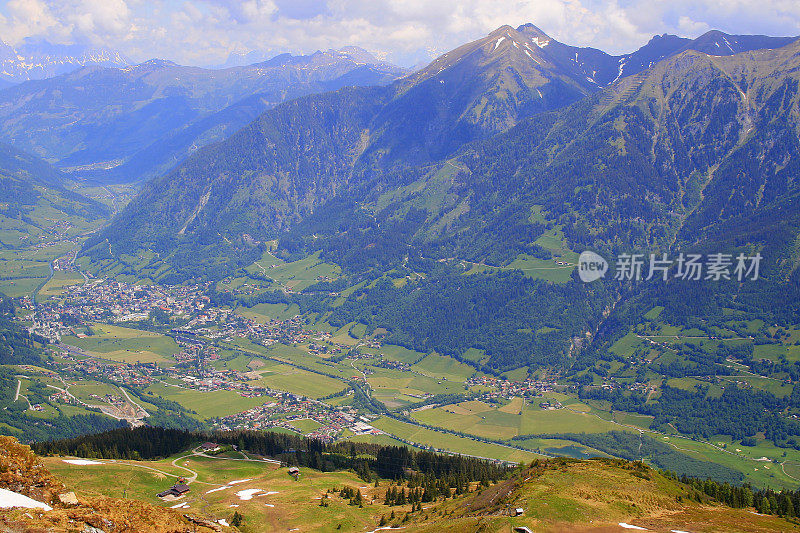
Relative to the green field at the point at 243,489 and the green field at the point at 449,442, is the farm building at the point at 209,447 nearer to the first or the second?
the green field at the point at 243,489

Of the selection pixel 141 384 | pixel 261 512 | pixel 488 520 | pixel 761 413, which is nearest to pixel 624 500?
pixel 488 520

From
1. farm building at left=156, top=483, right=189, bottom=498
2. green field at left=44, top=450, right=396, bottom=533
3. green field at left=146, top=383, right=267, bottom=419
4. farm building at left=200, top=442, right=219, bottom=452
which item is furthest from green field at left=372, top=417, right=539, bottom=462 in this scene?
farm building at left=156, top=483, right=189, bottom=498

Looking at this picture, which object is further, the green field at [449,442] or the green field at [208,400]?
the green field at [208,400]

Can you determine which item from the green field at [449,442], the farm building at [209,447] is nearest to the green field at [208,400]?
the green field at [449,442]

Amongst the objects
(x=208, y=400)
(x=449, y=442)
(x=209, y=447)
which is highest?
(x=209, y=447)

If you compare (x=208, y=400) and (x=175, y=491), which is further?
(x=208, y=400)

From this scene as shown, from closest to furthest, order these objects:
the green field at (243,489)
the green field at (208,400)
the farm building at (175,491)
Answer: the green field at (243,489) < the farm building at (175,491) < the green field at (208,400)

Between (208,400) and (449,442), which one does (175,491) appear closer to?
(449,442)


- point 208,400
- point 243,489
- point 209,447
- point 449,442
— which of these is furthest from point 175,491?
point 208,400

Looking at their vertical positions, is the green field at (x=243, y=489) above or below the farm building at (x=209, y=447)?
above

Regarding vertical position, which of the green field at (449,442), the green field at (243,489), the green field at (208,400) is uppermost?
the green field at (243,489)

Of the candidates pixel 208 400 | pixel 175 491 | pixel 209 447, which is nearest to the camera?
pixel 175 491
